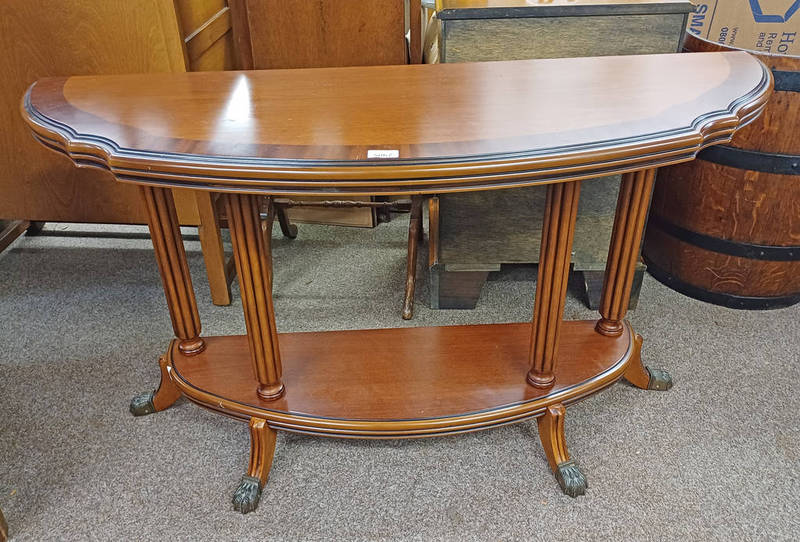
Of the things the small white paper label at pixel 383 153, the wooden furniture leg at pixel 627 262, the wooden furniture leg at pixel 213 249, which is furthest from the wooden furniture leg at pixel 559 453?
the wooden furniture leg at pixel 213 249

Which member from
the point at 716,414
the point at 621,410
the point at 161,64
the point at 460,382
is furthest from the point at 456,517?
the point at 161,64

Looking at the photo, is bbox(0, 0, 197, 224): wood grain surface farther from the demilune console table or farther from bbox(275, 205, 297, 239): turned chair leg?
bbox(275, 205, 297, 239): turned chair leg

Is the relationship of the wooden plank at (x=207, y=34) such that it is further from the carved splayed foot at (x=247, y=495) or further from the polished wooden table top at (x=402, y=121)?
the carved splayed foot at (x=247, y=495)

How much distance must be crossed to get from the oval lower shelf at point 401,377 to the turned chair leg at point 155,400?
4.9 inches

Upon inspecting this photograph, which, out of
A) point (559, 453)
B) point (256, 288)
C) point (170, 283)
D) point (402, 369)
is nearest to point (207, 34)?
point (170, 283)

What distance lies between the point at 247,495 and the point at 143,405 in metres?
0.46

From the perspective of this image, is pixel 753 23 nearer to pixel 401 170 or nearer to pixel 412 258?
pixel 412 258

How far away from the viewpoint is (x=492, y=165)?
0.99 meters

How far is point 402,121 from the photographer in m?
1.16

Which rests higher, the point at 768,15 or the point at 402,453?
the point at 768,15

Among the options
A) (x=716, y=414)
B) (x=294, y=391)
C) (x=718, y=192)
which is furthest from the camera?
(x=718, y=192)

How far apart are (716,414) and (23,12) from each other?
2151 mm

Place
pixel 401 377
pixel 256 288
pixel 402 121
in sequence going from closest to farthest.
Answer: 1. pixel 402 121
2. pixel 256 288
3. pixel 401 377

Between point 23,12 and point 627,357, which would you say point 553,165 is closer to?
point 627,357
